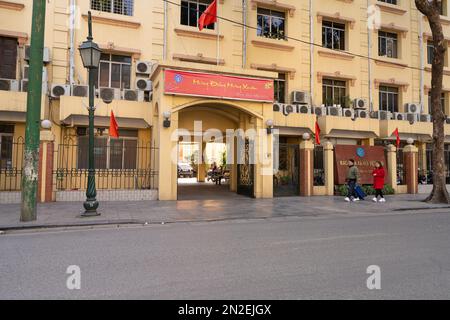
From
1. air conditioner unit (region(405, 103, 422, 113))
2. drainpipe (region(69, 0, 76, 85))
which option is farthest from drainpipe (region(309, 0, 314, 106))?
drainpipe (region(69, 0, 76, 85))

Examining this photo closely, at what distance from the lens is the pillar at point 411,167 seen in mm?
18688

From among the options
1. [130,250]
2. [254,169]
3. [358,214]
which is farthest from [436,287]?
[254,169]

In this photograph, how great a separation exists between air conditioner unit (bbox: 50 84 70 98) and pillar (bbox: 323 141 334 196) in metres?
12.1

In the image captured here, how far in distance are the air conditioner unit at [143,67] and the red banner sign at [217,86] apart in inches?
107

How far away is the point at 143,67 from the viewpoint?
1614 centimetres

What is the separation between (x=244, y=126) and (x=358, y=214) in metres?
7.39

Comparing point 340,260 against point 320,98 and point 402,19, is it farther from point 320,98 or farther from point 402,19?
point 402,19

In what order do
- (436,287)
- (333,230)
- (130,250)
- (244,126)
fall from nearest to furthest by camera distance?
1. (436,287)
2. (130,250)
3. (333,230)
4. (244,126)

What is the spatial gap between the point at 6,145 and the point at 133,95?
5677 mm

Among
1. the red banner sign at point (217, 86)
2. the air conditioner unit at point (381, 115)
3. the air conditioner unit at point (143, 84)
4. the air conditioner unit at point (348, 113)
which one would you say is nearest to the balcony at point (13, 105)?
the air conditioner unit at point (143, 84)

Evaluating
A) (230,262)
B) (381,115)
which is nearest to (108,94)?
(230,262)

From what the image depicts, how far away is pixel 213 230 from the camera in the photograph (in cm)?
839

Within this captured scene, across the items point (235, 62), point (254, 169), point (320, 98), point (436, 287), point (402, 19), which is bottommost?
point (436, 287)

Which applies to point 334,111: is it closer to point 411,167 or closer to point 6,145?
point 411,167
